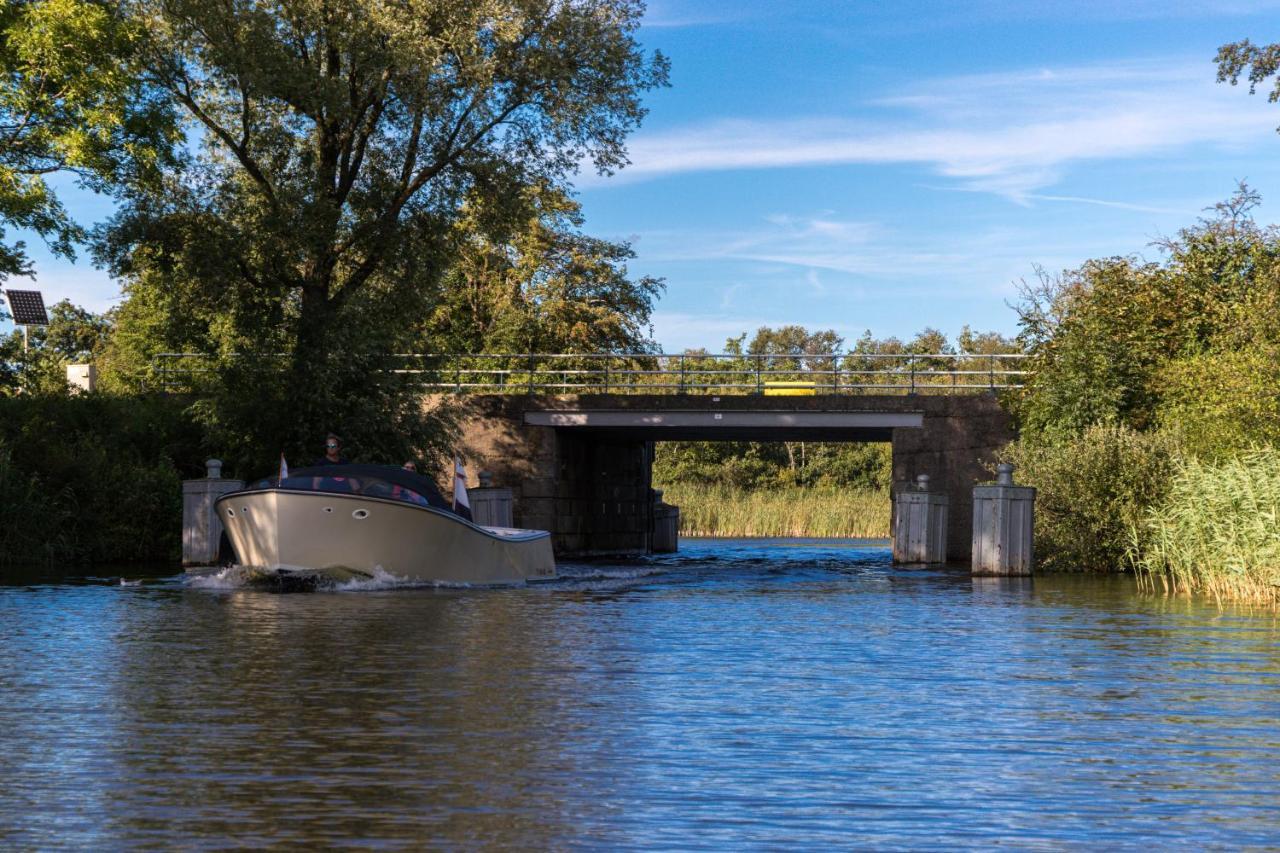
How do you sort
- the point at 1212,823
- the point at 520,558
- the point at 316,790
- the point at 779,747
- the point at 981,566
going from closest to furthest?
the point at 1212,823, the point at 316,790, the point at 779,747, the point at 520,558, the point at 981,566

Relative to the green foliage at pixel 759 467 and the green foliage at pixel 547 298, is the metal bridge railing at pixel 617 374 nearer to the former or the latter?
the green foliage at pixel 547 298

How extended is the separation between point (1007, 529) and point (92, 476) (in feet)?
61.6

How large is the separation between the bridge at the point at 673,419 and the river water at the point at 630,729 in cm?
2003

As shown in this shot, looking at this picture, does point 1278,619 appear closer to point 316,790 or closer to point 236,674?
point 236,674

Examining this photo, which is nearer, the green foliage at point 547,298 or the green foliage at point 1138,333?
the green foliage at point 1138,333

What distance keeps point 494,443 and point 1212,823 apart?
3554cm

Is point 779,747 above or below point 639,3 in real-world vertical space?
below

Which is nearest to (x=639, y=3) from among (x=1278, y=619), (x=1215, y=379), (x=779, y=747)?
(x=1215, y=379)

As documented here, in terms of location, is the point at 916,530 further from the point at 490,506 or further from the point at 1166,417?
the point at 490,506

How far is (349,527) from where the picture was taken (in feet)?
76.8

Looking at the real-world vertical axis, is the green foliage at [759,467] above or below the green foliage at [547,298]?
below

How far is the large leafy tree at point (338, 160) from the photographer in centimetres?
3516

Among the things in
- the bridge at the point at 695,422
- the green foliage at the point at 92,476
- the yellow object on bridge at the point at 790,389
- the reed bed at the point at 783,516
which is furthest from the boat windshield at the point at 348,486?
the reed bed at the point at 783,516

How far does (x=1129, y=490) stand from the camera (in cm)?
3131
